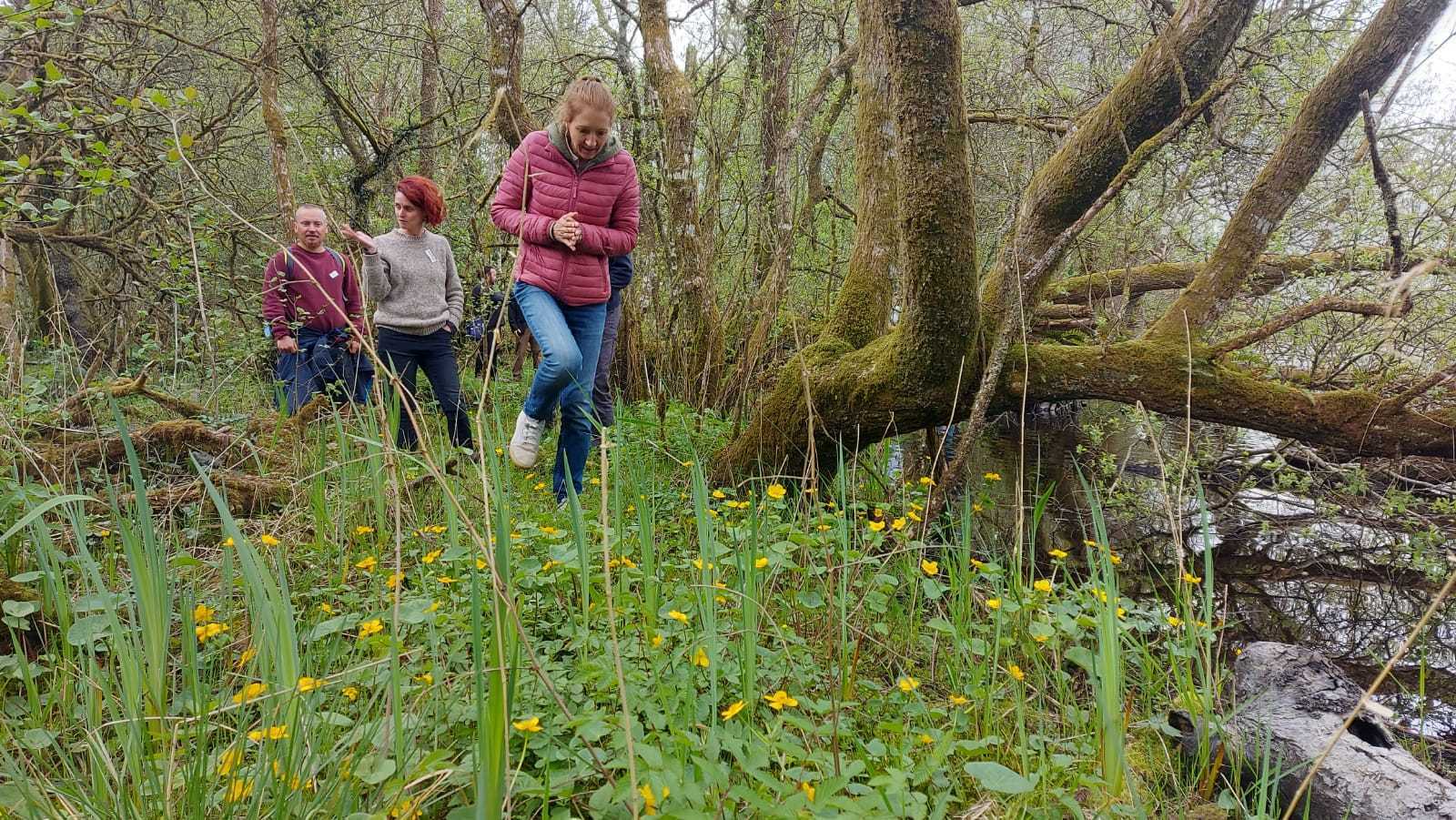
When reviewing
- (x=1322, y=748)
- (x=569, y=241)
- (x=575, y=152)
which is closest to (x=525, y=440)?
(x=569, y=241)

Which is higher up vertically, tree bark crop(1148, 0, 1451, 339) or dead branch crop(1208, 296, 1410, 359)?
tree bark crop(1148, 0, 1451, 339)

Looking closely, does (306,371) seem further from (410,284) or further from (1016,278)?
(1016,278)

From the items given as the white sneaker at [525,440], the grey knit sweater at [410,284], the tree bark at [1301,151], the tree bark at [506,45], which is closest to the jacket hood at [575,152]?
the white sneaker at [525,440]

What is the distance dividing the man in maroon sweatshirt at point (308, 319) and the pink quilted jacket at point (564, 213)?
58.6 inches

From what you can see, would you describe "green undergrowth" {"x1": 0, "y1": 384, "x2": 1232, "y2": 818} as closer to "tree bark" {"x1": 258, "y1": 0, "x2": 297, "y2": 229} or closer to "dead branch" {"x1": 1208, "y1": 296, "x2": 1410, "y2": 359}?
"dead branch" {"x1": 1208, "y1": 296, "x2": 1410, "y2": 359}

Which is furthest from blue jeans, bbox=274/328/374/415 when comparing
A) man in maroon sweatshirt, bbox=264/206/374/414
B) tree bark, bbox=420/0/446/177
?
tree bark, bbox=420/0/446/177

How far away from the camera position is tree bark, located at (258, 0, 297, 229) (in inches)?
179

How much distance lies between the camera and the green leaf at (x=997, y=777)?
1.16 m

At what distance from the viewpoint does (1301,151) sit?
2949mm

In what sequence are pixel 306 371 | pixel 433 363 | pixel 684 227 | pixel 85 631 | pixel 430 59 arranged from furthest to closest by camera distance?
pixel 430 59
pixel 684 227
pixel 306 371
pixel 433 363
pixel 85 631

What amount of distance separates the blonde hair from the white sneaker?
4.20 feet

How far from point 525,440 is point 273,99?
10.5ft

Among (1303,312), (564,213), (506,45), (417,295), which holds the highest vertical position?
(506,45)

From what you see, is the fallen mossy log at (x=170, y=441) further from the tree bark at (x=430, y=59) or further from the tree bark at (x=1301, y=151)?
the tree bark at (x=1301, y=151)
